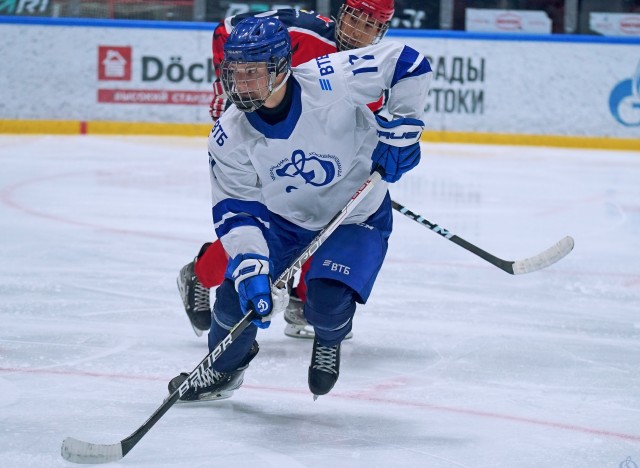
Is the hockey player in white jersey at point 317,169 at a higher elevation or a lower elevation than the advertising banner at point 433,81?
higher

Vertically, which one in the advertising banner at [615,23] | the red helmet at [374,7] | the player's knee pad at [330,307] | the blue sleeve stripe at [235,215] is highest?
the red helmet at [374,7]

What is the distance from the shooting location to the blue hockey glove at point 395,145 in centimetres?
253

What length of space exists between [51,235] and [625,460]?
297 cm

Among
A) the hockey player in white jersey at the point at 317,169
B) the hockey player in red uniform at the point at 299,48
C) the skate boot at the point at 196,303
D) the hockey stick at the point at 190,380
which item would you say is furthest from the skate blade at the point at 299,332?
the hockey stick at the point at 190,380

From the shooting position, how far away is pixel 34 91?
8094 millimetres

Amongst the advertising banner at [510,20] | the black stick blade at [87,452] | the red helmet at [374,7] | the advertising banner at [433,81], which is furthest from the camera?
the advertising banner at [510,20]

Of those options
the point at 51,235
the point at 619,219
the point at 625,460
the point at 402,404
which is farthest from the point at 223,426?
the point at 619,219

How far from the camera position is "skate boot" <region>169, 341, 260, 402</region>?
2.52m

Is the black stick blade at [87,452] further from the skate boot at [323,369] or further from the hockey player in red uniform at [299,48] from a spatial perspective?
the hockey player in red uniform at [299,48]

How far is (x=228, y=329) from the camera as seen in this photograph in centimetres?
254

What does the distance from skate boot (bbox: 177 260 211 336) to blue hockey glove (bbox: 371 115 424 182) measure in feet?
2.73

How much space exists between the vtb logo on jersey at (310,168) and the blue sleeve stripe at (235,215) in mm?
103

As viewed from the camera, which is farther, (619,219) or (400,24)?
(400,24)

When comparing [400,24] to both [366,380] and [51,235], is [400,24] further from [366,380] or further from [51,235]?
[366,380]
